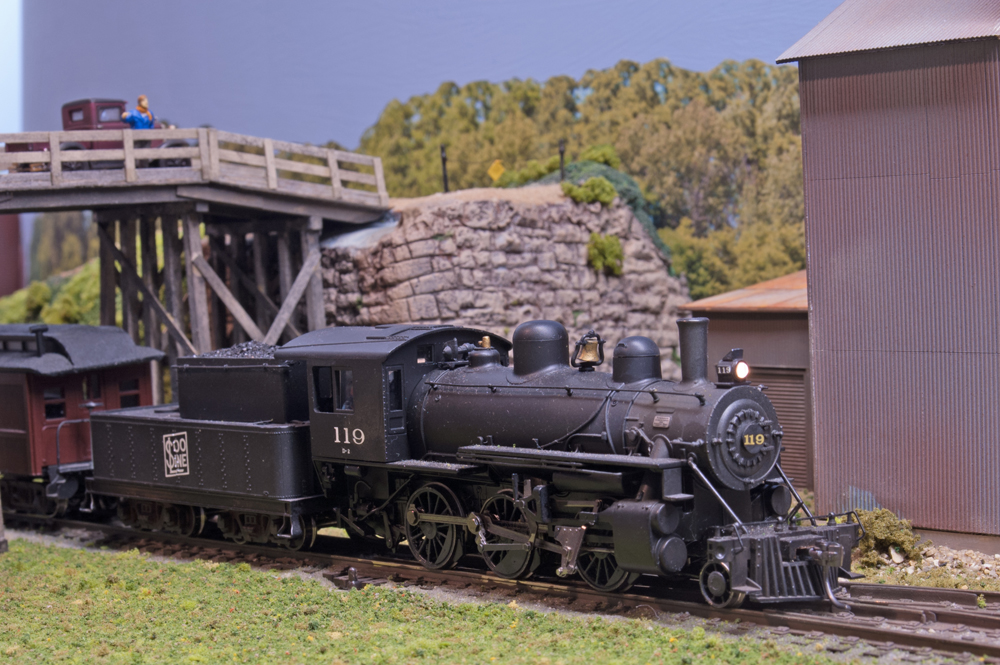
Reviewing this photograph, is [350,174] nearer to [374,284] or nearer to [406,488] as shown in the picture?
[374,284]

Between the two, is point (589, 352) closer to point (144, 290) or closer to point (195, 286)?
point (195, 286)

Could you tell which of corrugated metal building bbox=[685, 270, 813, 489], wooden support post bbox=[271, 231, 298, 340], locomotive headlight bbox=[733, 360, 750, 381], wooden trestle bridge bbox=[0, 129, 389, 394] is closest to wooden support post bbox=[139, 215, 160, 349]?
wooden trestle bridge bbox=[0, 129, 389, 394]

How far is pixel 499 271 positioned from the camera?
17.3 metres

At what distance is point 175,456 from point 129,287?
22.8 feet

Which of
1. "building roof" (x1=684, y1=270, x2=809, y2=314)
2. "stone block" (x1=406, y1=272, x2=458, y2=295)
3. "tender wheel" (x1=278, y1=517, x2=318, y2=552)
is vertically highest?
"stone block" (x1=406, y1=272, x2=458, y2=295)

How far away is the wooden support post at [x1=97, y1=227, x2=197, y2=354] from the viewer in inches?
654

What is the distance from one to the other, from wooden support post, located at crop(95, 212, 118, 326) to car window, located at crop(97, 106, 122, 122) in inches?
76.2

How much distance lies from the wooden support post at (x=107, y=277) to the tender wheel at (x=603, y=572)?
12572 millimetres

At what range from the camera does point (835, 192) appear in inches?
425

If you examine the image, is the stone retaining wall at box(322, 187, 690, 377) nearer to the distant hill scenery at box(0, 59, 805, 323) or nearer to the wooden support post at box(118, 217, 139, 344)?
the distant hill scenery at box(0, 59, 805, 323)

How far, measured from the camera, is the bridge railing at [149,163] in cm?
1496

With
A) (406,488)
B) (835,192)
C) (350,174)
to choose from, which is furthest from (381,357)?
(350,174)

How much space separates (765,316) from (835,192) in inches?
128

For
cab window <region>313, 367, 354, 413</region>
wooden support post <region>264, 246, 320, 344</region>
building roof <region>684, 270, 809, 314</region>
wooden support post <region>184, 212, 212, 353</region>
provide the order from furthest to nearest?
wooden support post <region>264, 246, 320, 344</region> < wooden support post <region>184, 212, 212, 353</region> < building roof <region>684, 270, 809, 314</region> < cab window <region>313, 367, 354, 413</region>
